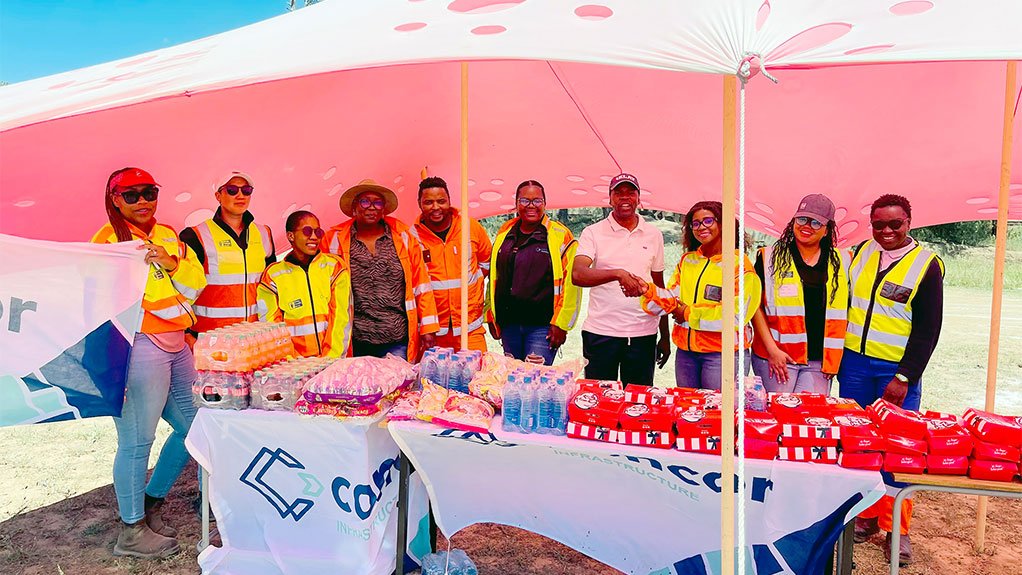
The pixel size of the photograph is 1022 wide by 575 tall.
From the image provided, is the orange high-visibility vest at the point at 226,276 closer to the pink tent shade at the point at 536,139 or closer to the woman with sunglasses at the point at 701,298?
the pink tent shade at the point at 536,139

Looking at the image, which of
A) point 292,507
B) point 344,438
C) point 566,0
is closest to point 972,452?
point 566,0

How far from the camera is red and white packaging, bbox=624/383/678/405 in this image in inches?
98.7

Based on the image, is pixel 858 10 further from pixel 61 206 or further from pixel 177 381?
pixel 61 206

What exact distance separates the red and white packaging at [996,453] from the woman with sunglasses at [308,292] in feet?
9.09

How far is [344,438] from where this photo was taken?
2.64m

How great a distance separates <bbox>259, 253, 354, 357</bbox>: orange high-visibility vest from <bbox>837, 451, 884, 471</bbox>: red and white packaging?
2.42 metres

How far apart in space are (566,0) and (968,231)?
70.8 ft

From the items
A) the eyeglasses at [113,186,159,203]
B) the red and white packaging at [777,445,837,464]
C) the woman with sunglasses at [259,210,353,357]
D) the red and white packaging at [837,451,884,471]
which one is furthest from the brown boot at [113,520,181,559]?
the red and white packaging at [837,451,884,471]

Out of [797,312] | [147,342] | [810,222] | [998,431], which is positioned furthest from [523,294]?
[998,431]

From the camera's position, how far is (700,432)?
2.31 m

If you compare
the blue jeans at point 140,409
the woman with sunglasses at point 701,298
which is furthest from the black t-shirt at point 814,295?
the blue jeans at point 140,409

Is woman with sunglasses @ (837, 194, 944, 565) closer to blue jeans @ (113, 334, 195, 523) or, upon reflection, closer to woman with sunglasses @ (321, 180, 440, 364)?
woman with sunglasses @ (321, 180, 440, 364)

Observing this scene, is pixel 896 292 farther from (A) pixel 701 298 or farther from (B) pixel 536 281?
(B) pixel 536 281

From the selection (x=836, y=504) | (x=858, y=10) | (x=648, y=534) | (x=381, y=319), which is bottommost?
(x=648, y=534)
